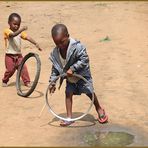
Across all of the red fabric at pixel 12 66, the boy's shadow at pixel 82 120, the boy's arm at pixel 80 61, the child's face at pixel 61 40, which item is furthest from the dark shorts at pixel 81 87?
the red fabric at pixel 12 66

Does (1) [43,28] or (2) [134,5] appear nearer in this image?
(1) [43,28]

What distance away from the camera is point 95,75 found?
9625 mm

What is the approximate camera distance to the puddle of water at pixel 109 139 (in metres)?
6.30

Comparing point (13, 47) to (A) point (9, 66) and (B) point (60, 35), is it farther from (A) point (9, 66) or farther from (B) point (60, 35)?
(B) point (60, 35)

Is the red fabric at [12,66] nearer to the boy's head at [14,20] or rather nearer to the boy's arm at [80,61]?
the boy's head at [14,20]

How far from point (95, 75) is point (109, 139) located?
329cm

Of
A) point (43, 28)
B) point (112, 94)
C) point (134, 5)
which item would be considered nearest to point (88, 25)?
point (43, 28)

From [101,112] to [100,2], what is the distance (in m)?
12.8

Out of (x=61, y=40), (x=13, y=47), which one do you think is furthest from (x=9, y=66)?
(x=61, y=40)

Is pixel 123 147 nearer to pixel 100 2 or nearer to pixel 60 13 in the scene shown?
pixel 60 13

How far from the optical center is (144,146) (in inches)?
240

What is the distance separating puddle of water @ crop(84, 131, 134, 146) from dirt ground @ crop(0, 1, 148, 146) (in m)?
0.09

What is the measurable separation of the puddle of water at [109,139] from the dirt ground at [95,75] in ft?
0.29

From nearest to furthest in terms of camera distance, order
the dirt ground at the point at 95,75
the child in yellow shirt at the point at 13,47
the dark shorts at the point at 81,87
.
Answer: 1. the dirt ground at the point at 95,75
2. the dark shorts at the point at 81,87
3. the child in yellow shirt at the point at 13,47
